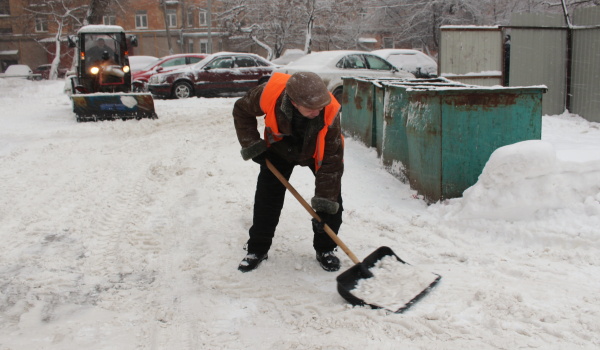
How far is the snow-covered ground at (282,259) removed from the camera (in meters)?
2.88

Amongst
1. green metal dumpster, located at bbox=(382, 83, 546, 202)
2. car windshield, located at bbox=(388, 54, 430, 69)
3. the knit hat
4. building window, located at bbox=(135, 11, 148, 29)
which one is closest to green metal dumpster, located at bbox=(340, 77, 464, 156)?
green metal dumpster, located at bbox=(382, 83, 546, 202)

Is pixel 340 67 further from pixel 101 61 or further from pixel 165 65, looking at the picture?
pixel 165 65

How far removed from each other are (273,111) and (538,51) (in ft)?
26.2

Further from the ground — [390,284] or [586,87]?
[586,87]

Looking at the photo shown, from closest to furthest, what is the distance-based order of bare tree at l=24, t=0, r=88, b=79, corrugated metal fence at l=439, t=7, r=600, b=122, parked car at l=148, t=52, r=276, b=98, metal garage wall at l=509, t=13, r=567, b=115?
corrugated metal fence at l=439, t=7, r=600, b=122, metal garage wall at l=509, t=13, r=567, b=115, parked car at l=148, t=52, r=276, b=98, bare tree at l=24, t=0, r=88, b=79

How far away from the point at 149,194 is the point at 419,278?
323 centimetres

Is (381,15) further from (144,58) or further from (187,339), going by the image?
(187,339)

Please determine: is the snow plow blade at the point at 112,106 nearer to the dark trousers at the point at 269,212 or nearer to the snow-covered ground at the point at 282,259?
the snow-covered ground at the point at 282,259

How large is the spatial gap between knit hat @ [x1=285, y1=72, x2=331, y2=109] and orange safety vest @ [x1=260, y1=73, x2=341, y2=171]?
0.17 metres

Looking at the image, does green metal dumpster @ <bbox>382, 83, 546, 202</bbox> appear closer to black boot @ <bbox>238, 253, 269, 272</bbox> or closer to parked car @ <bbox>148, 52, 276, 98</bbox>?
black boot @ <bbox>238, 253, 269, 272</bbox>

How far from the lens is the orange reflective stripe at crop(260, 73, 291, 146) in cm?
344

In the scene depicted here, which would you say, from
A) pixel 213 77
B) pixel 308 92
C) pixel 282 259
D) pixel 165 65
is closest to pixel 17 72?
pixel 165 65

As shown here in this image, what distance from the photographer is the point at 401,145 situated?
5.98 m

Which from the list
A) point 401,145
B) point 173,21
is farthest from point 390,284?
point 173,21
